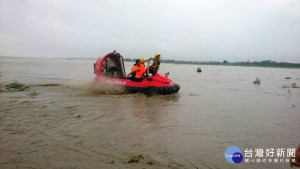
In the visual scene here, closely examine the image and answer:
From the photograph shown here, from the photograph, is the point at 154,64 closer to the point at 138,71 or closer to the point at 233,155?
the point at 138,71

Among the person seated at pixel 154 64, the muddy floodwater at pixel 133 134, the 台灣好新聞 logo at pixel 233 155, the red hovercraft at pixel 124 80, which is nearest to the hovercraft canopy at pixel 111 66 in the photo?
the red hovercraft at pixel 124 80

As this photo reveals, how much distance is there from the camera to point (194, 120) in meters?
5.13

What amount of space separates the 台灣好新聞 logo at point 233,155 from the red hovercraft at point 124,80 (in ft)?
16.0

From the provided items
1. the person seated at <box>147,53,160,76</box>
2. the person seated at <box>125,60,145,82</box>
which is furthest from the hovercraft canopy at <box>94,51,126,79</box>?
the person seated at <box>147,53,160,76</box>

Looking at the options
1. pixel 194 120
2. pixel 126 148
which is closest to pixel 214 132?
pixel 194 120

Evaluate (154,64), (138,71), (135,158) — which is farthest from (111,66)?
(135,158)

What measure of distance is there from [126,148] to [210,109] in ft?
12.5

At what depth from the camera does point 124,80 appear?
29.1 feet

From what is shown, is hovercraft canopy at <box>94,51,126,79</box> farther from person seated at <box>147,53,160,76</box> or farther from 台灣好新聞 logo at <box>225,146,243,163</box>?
台灣好新聞 logo at <box>225,146,243,163</box>

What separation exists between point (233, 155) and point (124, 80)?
20.1ft

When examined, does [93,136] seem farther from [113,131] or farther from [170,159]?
[170,159]

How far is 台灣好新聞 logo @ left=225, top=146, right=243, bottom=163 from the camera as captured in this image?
3.13 metres

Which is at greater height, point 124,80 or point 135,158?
point 124,80

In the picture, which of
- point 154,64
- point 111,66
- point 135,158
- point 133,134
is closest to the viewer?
point 135,158
